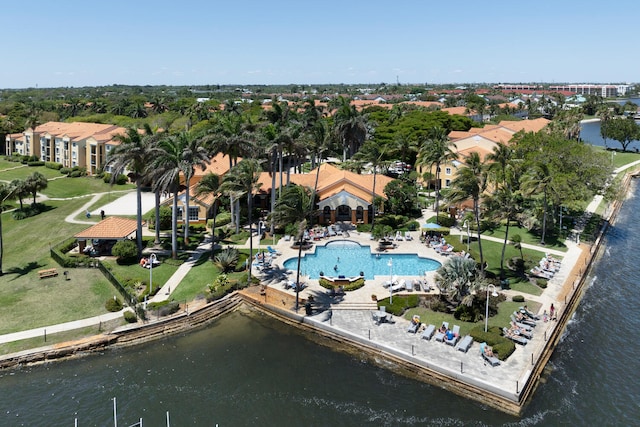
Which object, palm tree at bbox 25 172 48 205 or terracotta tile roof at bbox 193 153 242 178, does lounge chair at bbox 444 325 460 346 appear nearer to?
terracotta tile roof at bbox 193 153 242 178

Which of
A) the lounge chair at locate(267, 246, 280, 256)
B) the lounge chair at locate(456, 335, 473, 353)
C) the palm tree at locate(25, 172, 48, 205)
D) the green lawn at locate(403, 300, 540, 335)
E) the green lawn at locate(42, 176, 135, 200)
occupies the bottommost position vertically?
the lounge chair at locate(456, 335, 473, 353)

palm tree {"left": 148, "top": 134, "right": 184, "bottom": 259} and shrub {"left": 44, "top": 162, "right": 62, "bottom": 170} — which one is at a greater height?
palm tree {"left": 148, "top": 134, "right": 184, "bottom": 259}

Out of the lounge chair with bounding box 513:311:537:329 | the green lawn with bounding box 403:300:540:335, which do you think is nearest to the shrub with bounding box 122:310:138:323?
the green lawn with bounding box 403:300:540:335

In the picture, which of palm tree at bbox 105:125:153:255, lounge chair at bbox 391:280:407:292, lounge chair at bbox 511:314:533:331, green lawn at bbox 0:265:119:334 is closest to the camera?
lounge chair at bbox 511:314:533:331

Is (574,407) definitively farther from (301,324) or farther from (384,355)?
(301,324)

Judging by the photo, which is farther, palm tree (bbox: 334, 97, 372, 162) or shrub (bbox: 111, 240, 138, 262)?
palm tree (bbox: 334, 97, 372, 162)

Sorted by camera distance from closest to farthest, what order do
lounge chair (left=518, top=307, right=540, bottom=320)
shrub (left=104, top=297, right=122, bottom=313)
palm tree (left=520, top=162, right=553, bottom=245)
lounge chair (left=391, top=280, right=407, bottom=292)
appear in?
lounge chair (left=518, top=307, right=540, bottom=320), shrub (left=104, top=297, right=122, bottom=313), lounge chair (left=391, top=280, right=407, bottom=292), palm tree (left=520, top=162, right=553, bottom=245)
